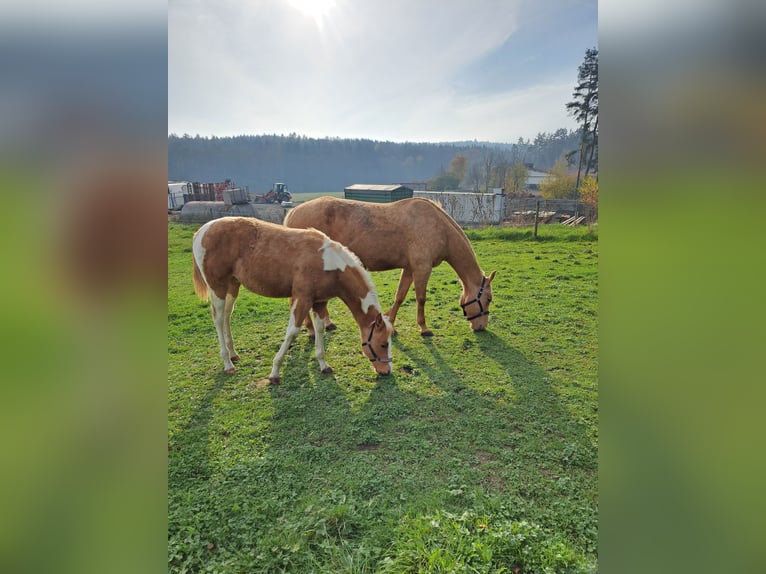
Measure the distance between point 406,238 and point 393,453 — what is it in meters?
3.92

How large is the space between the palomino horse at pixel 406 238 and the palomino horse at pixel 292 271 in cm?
132

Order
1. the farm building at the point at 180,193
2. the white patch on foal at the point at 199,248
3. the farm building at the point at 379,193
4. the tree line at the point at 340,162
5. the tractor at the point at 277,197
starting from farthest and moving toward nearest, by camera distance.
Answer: the tree line at the point at 340,162, the tractor at the point at 277,197, the farm building at the point at 379,193, the farm building at the point at 180,193, the white patch on foal at the point at 199,248

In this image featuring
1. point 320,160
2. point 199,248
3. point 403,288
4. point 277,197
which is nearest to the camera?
point 199,248

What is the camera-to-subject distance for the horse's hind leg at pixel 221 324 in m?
5.45

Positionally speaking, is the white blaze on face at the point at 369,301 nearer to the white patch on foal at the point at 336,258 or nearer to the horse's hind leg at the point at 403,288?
the white patch on foal at the point at 336,258

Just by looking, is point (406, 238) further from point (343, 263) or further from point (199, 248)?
point (199, 248)

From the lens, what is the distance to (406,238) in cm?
671

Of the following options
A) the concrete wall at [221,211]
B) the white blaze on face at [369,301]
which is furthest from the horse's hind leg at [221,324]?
the concrete wall at [221,211]

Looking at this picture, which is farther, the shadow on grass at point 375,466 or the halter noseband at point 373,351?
the halter noseband at point 373,351

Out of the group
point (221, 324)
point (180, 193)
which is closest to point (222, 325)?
point (221, 324)
